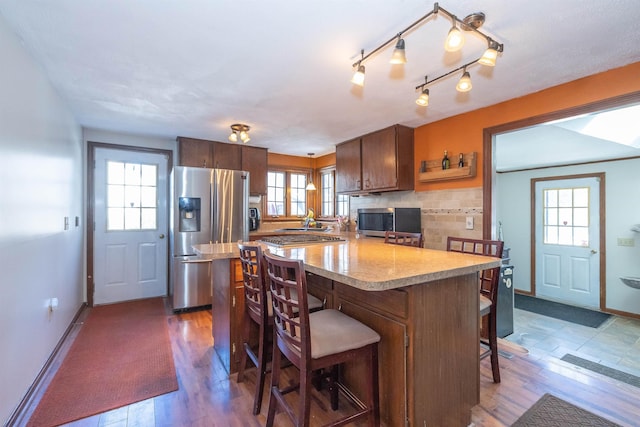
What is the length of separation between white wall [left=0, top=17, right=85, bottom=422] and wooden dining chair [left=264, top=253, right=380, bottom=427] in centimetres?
147

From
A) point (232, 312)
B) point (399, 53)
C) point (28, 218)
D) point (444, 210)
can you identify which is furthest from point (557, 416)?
point (28, 218)

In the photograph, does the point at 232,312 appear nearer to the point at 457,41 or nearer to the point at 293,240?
the point at 293,240

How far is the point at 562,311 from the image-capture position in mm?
4445

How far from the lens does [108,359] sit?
8.01 feet

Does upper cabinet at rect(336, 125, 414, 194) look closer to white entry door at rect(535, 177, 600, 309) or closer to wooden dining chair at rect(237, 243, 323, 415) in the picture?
wooden dining chair at rect(237, 243, 323, 415)

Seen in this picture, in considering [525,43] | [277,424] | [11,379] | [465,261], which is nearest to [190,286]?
[11,379]

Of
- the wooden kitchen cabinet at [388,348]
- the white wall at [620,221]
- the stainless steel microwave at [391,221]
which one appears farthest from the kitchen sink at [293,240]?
the white wall at [620,221]

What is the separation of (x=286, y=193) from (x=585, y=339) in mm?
4529

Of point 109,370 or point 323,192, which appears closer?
point 109,370

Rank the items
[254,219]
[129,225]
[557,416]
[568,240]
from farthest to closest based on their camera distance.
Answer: [568,240], [254,219], [129,225], [557,416]

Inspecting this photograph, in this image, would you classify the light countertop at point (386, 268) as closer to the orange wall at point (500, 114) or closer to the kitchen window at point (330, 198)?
the orange wall at point (500, 114)

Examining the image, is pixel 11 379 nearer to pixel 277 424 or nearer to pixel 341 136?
pixel 277 424

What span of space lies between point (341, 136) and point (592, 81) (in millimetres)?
2532

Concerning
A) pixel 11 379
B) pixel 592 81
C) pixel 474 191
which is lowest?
pixel 11 379
